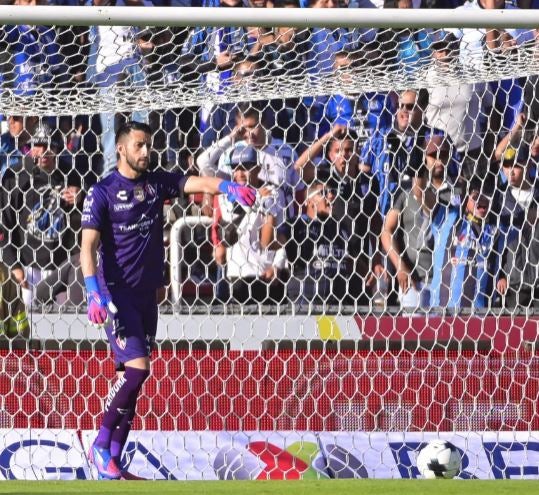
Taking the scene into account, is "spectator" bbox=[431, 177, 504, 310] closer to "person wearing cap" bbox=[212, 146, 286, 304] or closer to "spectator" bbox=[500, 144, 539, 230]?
"spectator" bbox=[500, 144, 539, 230]

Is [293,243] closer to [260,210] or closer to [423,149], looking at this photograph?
[260,210]

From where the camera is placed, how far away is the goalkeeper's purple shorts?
5645mm

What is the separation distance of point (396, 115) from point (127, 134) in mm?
2272

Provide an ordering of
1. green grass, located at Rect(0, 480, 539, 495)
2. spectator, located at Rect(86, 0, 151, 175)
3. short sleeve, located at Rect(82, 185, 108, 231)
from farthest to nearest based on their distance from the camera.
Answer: spectator, located at Rect(86, 0, 151, 175) < short sleeve, located at Rect(82, 185, 108, 231) < green grass, located at Rect(0, 480, 539, 495)

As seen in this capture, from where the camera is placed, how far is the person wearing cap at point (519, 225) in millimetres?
7086

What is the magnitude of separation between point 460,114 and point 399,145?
494 mm

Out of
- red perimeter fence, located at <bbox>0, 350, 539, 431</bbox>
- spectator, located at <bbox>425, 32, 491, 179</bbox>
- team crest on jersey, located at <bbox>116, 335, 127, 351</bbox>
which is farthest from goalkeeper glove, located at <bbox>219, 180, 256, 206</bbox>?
spectator, located at <bbox>425, 32, 491, 179</bbox>

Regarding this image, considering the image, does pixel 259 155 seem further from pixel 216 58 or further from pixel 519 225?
pixel 519 225

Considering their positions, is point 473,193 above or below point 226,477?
above

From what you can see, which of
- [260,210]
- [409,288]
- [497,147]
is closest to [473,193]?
[497,147]

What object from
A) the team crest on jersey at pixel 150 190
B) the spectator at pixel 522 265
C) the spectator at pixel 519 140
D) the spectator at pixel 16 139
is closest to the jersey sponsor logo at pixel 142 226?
the team crest on jersey at pixel 150 190

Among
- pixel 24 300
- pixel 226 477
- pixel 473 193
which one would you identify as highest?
pixel 473 193

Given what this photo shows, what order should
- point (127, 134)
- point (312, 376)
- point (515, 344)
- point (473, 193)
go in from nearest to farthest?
point (127, 134) → point (312, 376) → point (515, 344) → point (473, 193)

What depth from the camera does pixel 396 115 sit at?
7.31 meters
